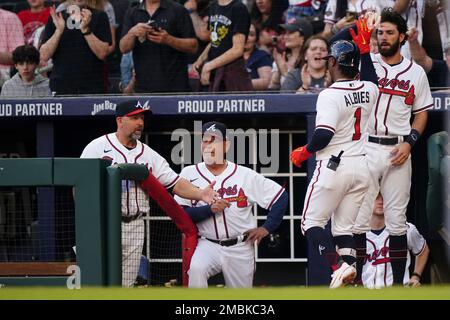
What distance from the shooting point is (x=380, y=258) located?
334 inches

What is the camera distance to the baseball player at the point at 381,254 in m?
8.48

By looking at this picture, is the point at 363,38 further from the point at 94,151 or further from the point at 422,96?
the point at 94,151

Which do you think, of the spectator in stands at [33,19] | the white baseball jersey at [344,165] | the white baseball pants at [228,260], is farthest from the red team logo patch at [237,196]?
the spectator in stands at [33,19]

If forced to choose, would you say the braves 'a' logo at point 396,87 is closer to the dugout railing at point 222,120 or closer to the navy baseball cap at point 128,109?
the dugout railing at point 222,120

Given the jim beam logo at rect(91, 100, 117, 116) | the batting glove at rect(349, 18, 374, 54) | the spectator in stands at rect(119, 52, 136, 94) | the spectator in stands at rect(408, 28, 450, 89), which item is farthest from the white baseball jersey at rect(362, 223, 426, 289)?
the spectator in stands at rect(119, 52, 136, 94)

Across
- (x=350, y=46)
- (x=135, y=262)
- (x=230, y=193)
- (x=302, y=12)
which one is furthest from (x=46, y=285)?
→ (x=302, y=12)

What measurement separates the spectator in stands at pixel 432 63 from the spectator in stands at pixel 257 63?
4.47ft

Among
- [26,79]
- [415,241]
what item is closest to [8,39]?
[26,79]

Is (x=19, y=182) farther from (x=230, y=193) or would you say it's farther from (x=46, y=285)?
(x=230, y=193)

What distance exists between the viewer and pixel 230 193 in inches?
322

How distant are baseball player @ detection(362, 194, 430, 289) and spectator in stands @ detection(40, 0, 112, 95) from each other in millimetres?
2694

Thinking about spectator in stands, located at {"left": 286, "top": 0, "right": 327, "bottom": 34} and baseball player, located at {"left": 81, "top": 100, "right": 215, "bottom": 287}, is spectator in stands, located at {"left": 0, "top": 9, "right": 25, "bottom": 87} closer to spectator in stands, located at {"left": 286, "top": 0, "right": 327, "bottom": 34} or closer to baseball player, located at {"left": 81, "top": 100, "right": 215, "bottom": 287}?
baseball player, located at {"left": 81, "top": 100, "right": 215, "bottom": 287}

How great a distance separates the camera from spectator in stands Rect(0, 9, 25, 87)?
379 inches
